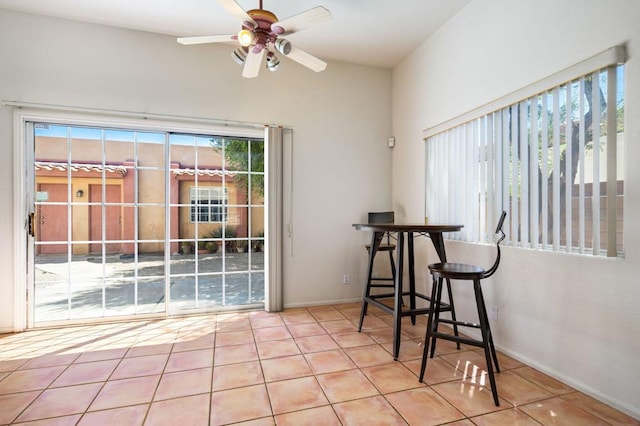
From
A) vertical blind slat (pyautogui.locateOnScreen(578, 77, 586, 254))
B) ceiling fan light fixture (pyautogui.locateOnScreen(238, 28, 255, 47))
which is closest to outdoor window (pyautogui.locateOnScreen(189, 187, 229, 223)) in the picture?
ceiling fan light fixture (pyautogui.locateOnScreen(238, 28, 255, 47))

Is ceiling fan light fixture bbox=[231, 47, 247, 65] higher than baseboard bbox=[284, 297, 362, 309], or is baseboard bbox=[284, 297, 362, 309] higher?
ceiling fan light fixture bbox=[231, 47, 247, 65]

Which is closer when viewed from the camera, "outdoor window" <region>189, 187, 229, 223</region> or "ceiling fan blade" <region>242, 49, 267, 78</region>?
"ceiling fan blade" <region>242, 49, 267, 78</region>

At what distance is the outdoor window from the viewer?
3.48 metres

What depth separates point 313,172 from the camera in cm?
375

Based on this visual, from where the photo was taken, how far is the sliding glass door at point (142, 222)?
10.1 ft

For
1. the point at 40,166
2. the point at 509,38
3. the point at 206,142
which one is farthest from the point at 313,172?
the point at 40,166

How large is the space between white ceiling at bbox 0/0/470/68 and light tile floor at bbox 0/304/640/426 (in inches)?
117

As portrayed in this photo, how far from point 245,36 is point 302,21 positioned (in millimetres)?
A: 399

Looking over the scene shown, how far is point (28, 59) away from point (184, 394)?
3.33 meters

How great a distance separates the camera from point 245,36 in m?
2.10

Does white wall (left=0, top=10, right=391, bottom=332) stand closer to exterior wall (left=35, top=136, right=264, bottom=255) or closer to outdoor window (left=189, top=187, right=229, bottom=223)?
exterior wall (left=35, top=136, right=264, bottom=255)

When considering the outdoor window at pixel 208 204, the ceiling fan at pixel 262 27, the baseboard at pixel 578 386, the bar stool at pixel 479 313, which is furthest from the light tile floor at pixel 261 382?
the ceiling fan at pixel 262 27

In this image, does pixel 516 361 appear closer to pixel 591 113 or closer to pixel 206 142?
pixel 591 113

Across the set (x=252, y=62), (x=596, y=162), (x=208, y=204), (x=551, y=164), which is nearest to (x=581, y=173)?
(x=596, y=162)
